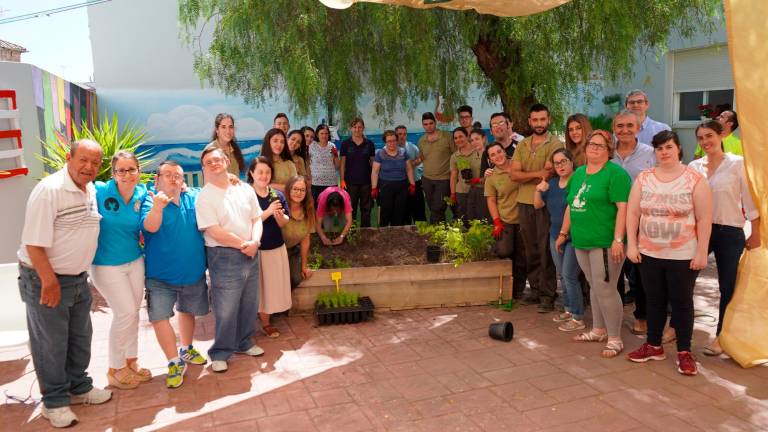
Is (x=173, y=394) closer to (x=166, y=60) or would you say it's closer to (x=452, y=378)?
(x=452, y=378)

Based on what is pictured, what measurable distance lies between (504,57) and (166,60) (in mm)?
8469

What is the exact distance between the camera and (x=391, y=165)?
7.48 m

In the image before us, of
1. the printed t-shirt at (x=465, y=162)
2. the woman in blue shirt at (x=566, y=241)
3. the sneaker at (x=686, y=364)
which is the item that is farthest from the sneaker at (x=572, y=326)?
the printed t-shirt at (x=465, y=162)

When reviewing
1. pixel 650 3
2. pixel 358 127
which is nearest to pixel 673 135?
pixel 650 3

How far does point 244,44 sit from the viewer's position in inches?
264

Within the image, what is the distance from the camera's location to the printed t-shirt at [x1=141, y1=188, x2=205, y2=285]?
387 cm

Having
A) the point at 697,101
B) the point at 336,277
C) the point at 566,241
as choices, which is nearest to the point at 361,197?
the point at 336,277

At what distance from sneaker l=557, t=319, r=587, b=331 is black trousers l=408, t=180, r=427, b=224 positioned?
132 inches

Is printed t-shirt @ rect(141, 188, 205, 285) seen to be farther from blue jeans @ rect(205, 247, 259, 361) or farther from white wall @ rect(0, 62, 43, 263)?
white wall @ rect(0, 62, 43, 263)

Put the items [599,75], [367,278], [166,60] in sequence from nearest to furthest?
[367,278]
[599,75]
[166,60]

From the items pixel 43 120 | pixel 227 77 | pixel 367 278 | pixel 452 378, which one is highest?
pixel 227 77

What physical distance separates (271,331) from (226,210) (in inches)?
51.4

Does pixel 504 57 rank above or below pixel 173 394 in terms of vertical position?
above

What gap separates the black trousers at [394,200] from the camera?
7.58 meters
